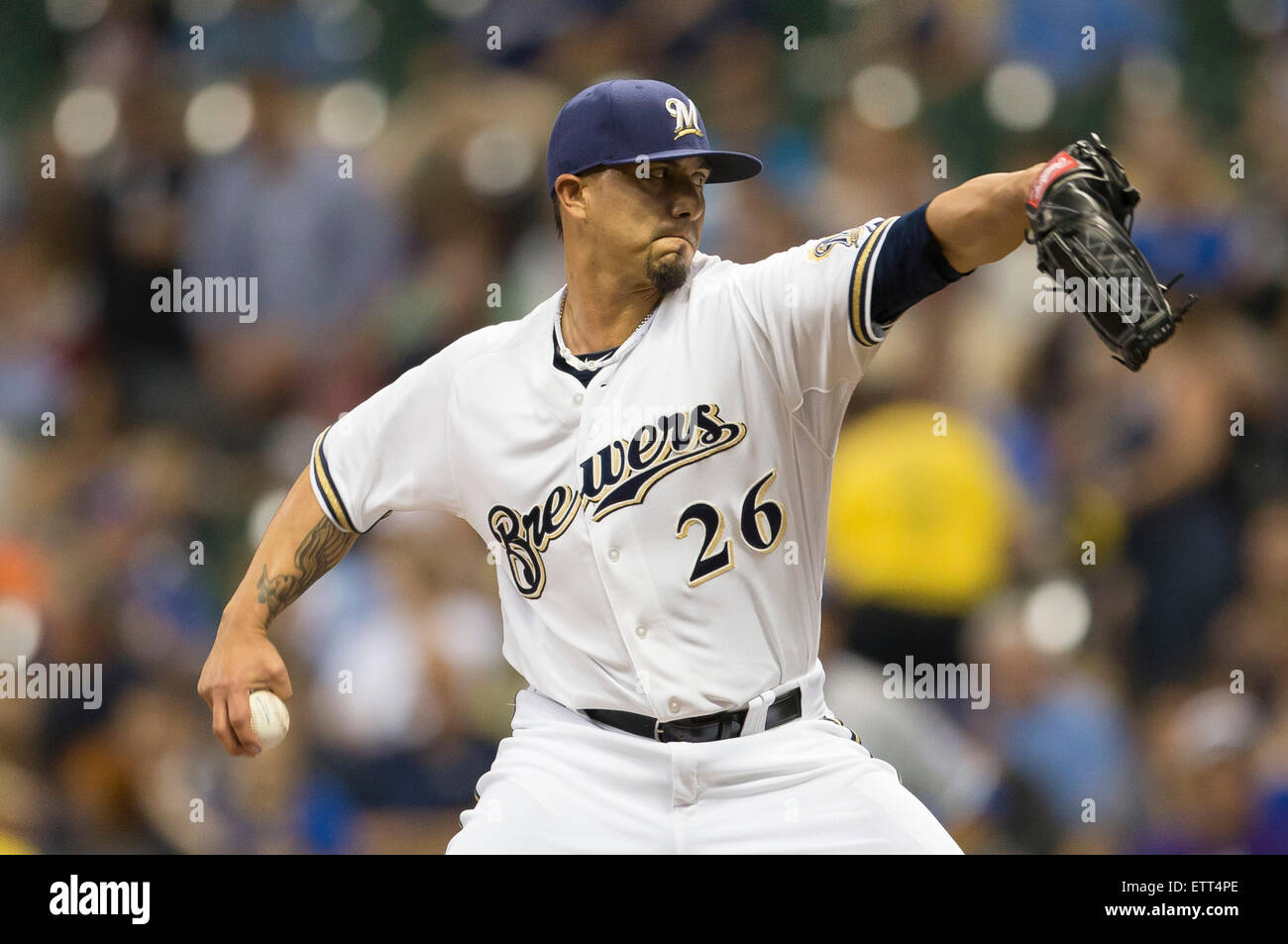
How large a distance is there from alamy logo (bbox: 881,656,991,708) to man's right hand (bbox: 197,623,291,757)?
2087mm

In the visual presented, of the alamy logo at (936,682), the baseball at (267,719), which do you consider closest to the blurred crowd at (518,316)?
the alamy logo at (936,682)

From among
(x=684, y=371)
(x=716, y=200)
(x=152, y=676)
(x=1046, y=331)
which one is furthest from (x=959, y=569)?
(x=152, y=676)

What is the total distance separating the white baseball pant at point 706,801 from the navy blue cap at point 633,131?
1.14 meters

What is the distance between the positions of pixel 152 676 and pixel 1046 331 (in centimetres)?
323

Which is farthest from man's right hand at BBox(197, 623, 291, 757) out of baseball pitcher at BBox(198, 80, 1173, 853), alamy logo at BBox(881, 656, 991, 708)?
alamy logo at BBox(881, 656, 991, 708)

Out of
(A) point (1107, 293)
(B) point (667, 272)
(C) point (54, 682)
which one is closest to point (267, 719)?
(B) point (667, 272)

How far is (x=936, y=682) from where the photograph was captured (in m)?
4.40

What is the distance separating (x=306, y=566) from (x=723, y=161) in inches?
48.1

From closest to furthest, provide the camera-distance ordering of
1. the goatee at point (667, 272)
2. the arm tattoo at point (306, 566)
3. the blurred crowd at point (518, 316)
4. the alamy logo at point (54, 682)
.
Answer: the goatee at point (667, 272) < the arm tattoo at point (306, 566) < the blurred crowd at point (518, 316) < the alamy logo at point (54, 682)

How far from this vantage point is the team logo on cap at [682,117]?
2928mm

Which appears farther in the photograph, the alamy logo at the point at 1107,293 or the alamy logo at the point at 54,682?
the alamy logo at the point at 54,682

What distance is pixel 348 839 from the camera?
4.57 m

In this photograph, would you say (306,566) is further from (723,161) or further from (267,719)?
(723,161)

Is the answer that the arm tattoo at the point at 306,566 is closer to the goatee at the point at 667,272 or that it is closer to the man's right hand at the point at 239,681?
the man's right hand at the point at 239,681
